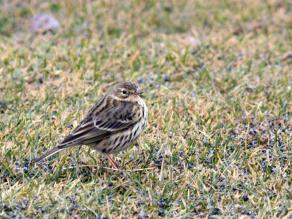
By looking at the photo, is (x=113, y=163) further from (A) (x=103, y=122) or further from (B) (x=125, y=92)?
(B) (x=125, y=92)

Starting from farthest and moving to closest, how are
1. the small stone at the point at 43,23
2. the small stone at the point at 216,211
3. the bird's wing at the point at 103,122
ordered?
1. the small stone at the point at 43,23
2. the bird's wing at the point at 103,122
3. the small stone at the point at 216,211

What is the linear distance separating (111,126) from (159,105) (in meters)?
1.63

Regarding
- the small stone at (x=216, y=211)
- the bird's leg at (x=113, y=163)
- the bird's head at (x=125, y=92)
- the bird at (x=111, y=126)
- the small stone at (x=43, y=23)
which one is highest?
the bird's head at (x=125, y=92)

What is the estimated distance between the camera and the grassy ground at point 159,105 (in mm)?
6695

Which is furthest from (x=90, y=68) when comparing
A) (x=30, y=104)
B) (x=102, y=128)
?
(x=102, y=128)

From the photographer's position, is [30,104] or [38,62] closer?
[30,104]

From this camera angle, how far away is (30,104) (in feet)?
29.2

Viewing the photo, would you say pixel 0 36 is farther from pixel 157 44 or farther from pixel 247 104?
pixel 247 104

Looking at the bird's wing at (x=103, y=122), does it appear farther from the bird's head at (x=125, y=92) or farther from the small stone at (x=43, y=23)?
the small stone at (x=43, y=23)

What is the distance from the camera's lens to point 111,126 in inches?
292

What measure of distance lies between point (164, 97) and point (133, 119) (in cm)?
179

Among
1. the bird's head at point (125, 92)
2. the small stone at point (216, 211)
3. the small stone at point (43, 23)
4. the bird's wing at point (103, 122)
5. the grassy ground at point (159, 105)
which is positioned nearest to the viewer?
the small stone at point (216, 211)

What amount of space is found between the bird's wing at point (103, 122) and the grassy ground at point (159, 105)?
308 mm

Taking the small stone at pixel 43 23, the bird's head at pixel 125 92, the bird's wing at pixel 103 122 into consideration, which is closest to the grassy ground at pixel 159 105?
the small stone at pixel 43 23
